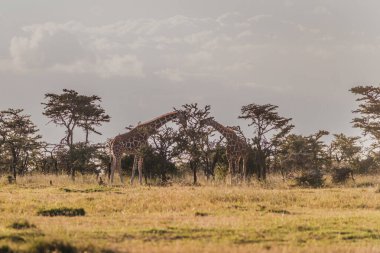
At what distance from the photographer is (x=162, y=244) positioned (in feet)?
37.7

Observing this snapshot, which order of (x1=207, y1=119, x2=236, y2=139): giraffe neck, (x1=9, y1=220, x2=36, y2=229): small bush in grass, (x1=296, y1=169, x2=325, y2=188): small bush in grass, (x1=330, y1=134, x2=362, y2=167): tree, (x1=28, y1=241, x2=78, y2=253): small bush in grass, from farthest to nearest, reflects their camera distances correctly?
(x1=330, y1=134, x2=362, y2=167): tree
(x1=207, y1=119, x2=236, y2=139): giraffe neck
(x1=296, y1=169, x2=325, y2=188): small bush in grass
(x1=9, y1=220, x2=36, y2=229): small bush in grass
(x1=28, y1=241, x2=78, y2=253): small bush in grass

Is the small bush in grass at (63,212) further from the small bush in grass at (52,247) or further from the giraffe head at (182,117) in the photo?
the giraffe head at (182,117)

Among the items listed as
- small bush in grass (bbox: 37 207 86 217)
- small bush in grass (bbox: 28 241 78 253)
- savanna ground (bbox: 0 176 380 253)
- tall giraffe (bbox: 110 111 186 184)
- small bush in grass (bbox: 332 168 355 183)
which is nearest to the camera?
small bush in grass (bbox: 28 241 78 253)

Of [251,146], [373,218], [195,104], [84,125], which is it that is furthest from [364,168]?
[373,218]

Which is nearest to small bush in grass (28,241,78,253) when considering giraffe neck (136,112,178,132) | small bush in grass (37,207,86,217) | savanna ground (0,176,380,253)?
savanna ground (0,176,380,253)

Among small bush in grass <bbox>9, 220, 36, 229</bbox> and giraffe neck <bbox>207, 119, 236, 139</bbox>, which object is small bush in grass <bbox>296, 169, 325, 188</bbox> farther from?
small bush in grass <bbox>9, 220, 36, 229</bbox>

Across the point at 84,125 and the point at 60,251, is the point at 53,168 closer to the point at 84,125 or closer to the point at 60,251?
the point at 84,125

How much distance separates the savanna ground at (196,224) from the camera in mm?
11263

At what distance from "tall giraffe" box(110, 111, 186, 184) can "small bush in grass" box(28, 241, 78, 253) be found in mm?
24866

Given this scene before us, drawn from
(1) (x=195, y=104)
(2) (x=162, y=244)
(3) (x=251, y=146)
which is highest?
(1) (x=195, y=104)

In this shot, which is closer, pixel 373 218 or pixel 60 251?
pixel 60 251

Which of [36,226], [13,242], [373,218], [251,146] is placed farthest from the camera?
[251,146]

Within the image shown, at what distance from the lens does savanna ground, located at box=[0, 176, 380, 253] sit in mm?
11263

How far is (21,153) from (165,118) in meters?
19.9
